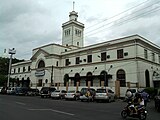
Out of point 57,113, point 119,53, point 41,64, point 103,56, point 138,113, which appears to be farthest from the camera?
point 41,64

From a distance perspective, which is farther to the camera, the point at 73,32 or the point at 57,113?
the point at 73,32

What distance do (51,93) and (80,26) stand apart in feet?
120

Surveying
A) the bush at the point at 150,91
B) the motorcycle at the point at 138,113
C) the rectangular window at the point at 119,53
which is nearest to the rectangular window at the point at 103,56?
the rectangular window at the point at 119,53

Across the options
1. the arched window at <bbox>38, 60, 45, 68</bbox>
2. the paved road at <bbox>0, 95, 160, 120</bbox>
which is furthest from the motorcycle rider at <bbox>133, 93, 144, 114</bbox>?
the arched window at <bbox>38, 60, 45, 68</bbox>

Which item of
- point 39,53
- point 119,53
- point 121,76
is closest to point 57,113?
point 121,76

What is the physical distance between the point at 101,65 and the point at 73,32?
24.1 m

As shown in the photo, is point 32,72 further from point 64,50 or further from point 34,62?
point 64,50

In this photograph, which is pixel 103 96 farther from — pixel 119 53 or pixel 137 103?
pixel 119 53

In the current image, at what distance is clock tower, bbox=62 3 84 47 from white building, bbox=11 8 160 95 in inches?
29.6

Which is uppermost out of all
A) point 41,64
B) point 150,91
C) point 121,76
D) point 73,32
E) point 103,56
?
point 73,32

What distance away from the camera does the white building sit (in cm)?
3597

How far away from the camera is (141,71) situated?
3606cm

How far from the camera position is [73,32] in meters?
62.4

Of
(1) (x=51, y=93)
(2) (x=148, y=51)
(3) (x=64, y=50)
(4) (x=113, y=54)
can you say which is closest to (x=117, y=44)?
(4) (x=113, y=54)
